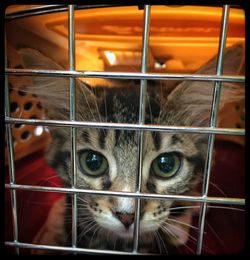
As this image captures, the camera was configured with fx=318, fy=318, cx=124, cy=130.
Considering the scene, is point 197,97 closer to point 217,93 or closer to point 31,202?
point 217,93

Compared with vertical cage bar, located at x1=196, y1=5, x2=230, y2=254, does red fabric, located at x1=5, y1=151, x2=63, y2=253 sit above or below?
below

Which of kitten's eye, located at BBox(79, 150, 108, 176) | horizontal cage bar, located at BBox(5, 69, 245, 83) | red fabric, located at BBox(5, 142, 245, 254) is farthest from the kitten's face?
horizontal cage bar, located at BBox(5, 69, 245, 83)

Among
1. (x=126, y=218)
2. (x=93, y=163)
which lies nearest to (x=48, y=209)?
(x=93, y=163)

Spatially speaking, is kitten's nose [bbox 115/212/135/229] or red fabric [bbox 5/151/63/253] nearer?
kitten's nose [bbox 115/212/135/229]

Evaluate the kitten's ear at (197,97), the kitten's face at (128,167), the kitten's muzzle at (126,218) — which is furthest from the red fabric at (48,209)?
the kitten's ear at (197,97)

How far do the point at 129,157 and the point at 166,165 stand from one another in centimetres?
11

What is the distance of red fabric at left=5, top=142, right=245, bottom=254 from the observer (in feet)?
3.14

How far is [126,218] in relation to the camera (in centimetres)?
63

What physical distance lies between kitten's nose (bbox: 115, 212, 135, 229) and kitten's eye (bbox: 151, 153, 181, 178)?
0.53ft

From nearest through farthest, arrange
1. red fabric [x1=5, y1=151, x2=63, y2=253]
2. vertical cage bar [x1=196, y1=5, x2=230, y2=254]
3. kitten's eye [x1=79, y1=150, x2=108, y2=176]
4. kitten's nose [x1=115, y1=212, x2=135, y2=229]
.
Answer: vertical cage bar [x1=196, y1=5, x2=230, y2=254] → kitten's nose [x1=115, y1=212, x2=135, y2=229] → kitten's eye [x1=79, y1=150, x2=108, y2=176] → red fabric [x1=5, y1=151, x2=63, y2=253]

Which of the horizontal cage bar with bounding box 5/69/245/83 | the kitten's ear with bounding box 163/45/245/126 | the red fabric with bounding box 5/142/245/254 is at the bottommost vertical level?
the red fabric with bounding box 5/142/245/254

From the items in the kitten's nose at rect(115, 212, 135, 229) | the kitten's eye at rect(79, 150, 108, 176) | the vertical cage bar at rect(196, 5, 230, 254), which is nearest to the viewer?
the vertical cage bar at rect(196, 5, 230, 254)

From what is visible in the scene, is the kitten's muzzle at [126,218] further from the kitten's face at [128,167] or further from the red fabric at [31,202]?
the red fabric at [31,202]

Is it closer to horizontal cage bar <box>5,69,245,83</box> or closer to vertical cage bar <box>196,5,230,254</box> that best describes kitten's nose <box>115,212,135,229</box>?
vertical cage bar <box>196,5,230,254</box>
